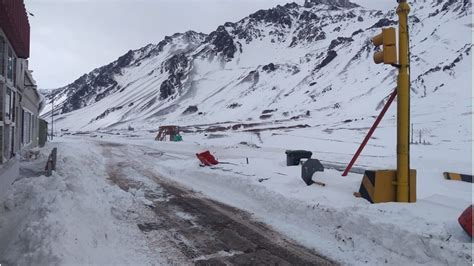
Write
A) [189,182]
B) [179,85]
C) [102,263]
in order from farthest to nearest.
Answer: [179,85], [189,182], [102,263]

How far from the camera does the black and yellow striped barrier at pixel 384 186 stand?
309 inches

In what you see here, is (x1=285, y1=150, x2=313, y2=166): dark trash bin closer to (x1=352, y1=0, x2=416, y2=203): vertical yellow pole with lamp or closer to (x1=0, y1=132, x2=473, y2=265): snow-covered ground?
(x1=0, y1=132, x2=473, y2=265): snow-covered ground

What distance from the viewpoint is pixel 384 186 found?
7.89 m

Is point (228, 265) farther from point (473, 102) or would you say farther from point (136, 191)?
point (473, 102)

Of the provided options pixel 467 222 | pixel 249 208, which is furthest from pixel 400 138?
pixel 249 208

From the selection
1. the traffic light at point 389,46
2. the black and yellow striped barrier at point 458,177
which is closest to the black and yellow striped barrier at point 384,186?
the traffic light at point 389,46

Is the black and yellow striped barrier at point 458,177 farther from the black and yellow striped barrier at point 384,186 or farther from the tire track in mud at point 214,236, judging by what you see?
the tire track in mud at point 214,236

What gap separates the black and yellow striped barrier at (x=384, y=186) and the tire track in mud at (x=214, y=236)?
2.18 metres

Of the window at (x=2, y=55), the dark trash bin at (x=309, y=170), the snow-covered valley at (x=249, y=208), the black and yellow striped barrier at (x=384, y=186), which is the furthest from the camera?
the dark trash bin at (x=309, y=170)

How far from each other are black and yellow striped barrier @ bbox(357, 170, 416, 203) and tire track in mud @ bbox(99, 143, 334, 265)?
218 cm

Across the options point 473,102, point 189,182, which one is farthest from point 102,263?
point 473,102

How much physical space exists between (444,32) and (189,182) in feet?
257

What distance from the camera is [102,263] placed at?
5430 millimetres

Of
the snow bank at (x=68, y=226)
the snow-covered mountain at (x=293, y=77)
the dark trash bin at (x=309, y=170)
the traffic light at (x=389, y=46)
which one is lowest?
the snow bank at (x=68, y=226)
